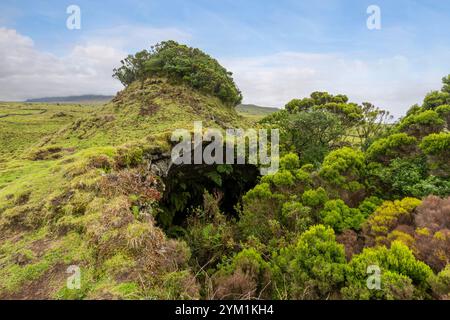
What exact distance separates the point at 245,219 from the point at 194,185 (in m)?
6.97

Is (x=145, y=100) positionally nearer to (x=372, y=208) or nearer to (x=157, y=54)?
(x=157, y=54)

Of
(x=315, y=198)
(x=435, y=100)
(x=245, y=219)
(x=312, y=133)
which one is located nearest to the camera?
(x=315, y=198)

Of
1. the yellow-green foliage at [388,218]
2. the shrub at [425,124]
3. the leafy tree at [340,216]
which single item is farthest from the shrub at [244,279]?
the shrub at [425,124]

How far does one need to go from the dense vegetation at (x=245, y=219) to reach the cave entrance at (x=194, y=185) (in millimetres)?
99

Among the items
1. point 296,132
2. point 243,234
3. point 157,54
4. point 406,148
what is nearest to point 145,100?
point 157,54

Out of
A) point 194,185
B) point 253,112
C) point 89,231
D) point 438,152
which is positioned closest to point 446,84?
point 438,152

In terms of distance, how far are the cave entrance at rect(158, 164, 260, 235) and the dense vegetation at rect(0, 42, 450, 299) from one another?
10cm

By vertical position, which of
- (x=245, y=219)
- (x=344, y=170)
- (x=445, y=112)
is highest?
(x=445, y=112)

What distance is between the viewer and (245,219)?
12.0m

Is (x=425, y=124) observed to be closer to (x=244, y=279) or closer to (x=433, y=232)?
(x=433, y=232)

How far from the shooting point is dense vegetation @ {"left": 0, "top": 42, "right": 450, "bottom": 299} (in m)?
5.84

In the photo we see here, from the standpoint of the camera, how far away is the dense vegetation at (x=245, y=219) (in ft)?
19.2

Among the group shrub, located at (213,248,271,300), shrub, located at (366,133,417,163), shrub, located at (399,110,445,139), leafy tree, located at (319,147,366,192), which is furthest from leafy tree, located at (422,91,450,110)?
shrub, located at (213,248,271,300)

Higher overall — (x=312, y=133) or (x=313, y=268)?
(x=312, y=133)
